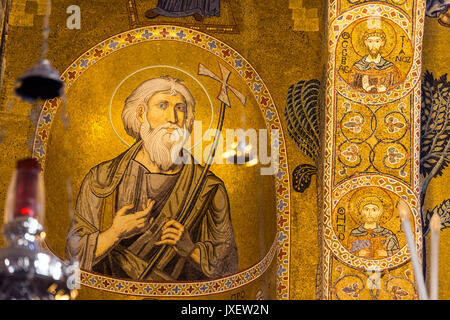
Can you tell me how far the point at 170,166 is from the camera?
36.0 ft

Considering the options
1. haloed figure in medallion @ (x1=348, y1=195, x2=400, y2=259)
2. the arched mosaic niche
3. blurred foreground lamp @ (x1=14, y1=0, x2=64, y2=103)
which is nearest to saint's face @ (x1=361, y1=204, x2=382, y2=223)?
haloed figure in medallion @ (x1=348, y1=195, x2=400, y2=259)

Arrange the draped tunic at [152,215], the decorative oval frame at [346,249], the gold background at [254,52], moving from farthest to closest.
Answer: the draped tunic at [152,215] → the gold background at [254,52] → the decorative oval frame at [346,249]

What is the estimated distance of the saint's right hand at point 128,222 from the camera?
10703 mm

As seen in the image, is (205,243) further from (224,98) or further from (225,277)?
(224,98)

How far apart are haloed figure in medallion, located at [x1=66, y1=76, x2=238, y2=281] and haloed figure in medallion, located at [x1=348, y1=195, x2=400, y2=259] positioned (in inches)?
76.6

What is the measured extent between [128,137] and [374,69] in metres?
3.20

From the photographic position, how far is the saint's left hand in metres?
10.7

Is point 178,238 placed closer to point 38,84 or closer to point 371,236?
point 371,236

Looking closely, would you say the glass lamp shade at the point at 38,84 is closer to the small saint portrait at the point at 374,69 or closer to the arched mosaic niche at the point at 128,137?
the arched mosaic niche at the point at 128,137

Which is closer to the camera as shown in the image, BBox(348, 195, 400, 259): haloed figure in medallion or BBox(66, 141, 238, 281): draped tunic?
BBox(348, 195, 400, 259): haloed figure in medallion

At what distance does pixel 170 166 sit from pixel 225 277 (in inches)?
61.2

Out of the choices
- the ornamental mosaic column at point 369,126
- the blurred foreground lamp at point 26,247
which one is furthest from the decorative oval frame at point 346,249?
the blurred foreground lamp at point 26,247

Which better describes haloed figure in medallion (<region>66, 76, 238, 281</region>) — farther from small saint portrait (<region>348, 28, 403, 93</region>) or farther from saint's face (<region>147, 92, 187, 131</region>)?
small saint portrait (<region>348, 28, 403, 93</region>)

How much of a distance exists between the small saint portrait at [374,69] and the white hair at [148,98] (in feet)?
7.72
